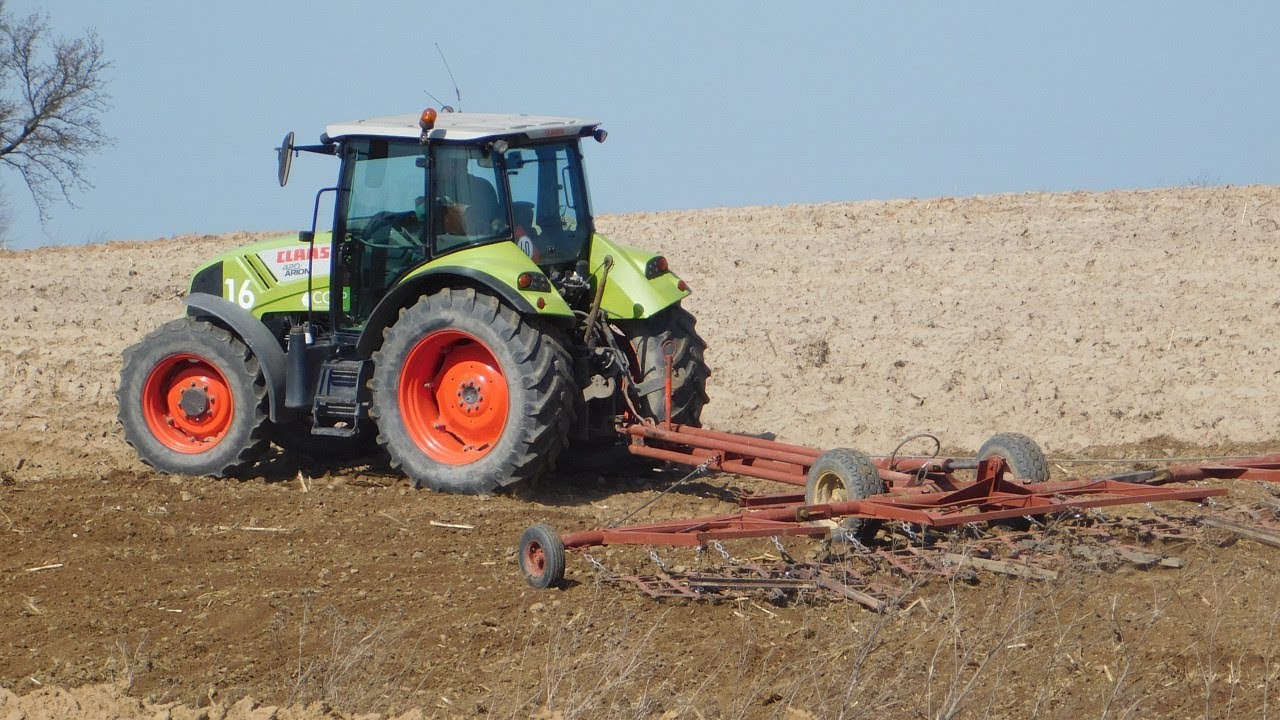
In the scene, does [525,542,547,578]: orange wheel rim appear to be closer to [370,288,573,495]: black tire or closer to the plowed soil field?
the plowed soil field

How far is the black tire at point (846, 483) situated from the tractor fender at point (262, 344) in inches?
131

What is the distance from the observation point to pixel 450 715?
4.59 m

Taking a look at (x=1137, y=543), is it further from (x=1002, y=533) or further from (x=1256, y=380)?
(x=1256, y=380)

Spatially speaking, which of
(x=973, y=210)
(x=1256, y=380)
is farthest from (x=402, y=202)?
(x=973, y=210)

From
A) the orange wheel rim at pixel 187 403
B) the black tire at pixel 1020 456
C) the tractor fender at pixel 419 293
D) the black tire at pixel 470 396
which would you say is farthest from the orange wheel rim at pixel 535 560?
the orange wheel rim at pixel 187 403

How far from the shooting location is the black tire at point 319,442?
8.92 m

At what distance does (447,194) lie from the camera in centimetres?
798

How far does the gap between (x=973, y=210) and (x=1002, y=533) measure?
10564 millimetres

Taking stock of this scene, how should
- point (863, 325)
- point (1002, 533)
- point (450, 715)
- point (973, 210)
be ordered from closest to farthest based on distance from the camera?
point (450, 715)
point (1002, 533)
point (863, 325)
point (973, 210)

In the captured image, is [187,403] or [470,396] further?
[187,403]

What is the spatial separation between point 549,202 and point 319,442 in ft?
7.28

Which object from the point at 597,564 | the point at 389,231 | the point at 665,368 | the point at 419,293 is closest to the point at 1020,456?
the point at 665,368

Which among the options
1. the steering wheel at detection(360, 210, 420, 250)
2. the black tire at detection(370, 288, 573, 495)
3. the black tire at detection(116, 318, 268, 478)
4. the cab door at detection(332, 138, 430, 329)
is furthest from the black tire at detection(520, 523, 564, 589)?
the black tire at detection(116, 318, 268, 478)

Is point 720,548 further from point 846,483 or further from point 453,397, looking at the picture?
point 453,397
